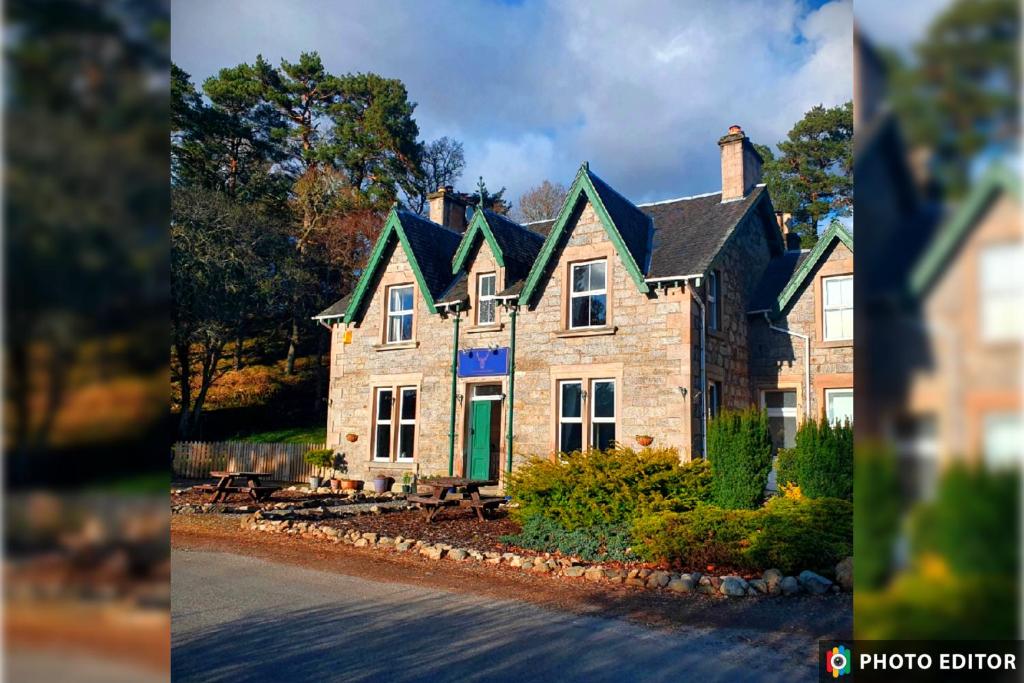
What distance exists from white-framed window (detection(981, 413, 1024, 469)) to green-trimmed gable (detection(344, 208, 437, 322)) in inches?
791

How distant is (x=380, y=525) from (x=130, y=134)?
12907 millimetres

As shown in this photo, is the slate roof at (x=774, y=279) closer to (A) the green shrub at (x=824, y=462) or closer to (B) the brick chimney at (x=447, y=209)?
(A) the green shrub at (x=824, y=462)

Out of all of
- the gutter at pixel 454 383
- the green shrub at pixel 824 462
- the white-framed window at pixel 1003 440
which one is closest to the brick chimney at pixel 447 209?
the gutter at pixel 454 383

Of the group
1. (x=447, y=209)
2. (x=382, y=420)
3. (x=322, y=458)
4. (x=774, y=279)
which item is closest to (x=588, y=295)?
(x=774, y=279)

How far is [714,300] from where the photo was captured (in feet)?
60.5

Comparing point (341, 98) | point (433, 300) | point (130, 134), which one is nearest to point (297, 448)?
point (433, 300)

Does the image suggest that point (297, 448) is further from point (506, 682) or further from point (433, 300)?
point (506, 682)

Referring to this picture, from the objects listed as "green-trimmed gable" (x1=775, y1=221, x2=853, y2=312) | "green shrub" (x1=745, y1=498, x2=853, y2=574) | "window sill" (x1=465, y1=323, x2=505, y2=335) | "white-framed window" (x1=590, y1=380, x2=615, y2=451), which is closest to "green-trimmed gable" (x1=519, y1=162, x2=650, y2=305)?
"window sill" (x1=465, y1=323, x2=505, y2=335)

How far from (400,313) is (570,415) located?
6527 mm

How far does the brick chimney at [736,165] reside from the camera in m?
20.3

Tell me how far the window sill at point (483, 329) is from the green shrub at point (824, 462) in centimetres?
894

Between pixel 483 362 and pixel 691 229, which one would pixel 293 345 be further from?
pixel 691 229

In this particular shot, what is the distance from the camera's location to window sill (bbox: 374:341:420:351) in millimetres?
21328

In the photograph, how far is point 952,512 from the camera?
0.92m
